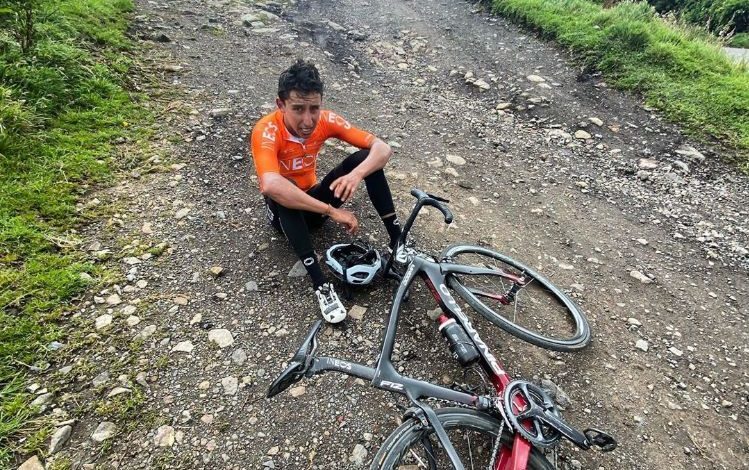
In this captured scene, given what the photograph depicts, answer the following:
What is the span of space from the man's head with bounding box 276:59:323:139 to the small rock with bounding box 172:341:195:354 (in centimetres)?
204

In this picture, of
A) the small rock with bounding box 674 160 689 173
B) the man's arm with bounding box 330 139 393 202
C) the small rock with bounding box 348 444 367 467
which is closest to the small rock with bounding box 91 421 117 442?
the small rock with bounding box 348 444 367 467

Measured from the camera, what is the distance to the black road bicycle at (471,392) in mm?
2441

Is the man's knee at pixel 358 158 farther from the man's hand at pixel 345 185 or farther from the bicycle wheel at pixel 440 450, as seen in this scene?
the bicycle wheel at pixel 440 450

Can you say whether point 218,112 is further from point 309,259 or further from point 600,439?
point 600,439

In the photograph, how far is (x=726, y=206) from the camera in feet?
18.0

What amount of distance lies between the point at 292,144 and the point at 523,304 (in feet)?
8.64

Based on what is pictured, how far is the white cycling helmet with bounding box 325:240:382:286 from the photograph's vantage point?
4059 mm

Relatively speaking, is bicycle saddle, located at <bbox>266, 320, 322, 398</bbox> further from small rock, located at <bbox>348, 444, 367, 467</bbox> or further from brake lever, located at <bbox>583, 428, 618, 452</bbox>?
brake lever, located at <bbox>583, 428, 618, 452</bbox>

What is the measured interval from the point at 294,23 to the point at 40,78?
5717 mm

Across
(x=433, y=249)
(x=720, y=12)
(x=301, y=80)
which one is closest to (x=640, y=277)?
(x=433, y=249)

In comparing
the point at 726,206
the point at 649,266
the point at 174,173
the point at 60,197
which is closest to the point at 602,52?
the point at 726,206

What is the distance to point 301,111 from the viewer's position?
3816 mm

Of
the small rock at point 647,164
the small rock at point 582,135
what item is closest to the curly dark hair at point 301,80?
the small rock at point 582,135

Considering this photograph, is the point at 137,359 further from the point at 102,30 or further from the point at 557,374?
the point at 102,30
